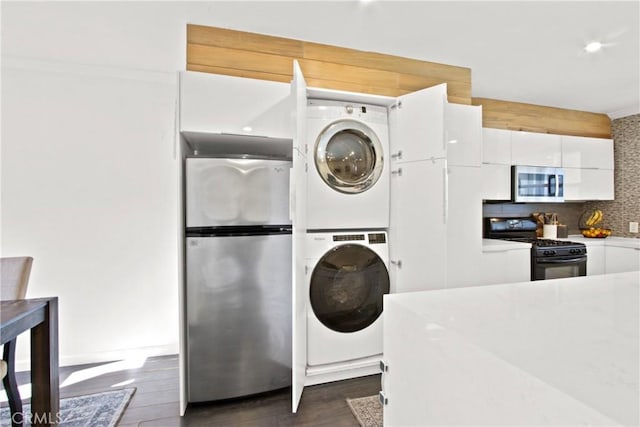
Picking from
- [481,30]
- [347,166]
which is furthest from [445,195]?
[481,30]

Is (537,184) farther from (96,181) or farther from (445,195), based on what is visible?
(96,181)

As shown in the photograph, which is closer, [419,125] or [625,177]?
[419,125]

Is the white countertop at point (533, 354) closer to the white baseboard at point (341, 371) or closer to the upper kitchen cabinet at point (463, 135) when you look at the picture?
the white baseboard at point (341, 371)

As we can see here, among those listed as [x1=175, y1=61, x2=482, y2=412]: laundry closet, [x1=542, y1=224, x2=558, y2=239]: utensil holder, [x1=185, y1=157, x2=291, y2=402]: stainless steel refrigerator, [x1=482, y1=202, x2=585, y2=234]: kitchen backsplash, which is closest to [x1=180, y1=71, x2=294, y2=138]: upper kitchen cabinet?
[x1=175, y1=61, x2=482, y2=412]: laundry closet

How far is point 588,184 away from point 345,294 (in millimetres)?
3543

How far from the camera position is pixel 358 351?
7.06 feet

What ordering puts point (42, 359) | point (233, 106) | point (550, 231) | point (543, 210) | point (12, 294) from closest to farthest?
point (42, 359) < point (12, 294) < point (233, 106) < point (550, 231) < point (543, 210)

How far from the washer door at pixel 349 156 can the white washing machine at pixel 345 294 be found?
39 centimetres

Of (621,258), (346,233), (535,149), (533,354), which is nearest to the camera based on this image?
(533,354)

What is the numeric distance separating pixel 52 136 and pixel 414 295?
3053mm

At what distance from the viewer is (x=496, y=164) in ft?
10.4

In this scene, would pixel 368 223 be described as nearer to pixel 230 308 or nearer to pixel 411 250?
pixel 411 250

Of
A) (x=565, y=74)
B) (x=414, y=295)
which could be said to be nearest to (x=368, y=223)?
(x=414, y=295)

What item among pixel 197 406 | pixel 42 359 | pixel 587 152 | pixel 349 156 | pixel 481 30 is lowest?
pixel 197 406
